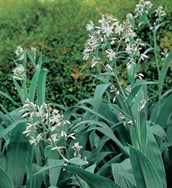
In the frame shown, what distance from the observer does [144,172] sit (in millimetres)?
2166

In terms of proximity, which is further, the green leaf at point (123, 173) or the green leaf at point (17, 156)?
the green leaf at point (17, 156)

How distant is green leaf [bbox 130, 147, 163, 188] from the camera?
6.95ft

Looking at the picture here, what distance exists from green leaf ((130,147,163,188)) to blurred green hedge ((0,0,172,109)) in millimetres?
2601

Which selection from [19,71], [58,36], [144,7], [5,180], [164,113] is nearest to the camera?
[5,180]

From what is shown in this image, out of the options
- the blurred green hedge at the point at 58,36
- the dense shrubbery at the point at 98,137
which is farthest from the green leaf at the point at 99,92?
the blurred green hedge at the point at 58,36

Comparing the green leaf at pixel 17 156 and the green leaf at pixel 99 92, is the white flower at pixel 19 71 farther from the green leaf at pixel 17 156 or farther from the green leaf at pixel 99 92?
the green leaf at pixel 99 92

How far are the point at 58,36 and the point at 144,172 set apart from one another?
2.96m

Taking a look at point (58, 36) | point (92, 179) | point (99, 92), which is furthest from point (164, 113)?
point (58, 36)

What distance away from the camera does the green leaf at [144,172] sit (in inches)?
83.4

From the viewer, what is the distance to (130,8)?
191 inches

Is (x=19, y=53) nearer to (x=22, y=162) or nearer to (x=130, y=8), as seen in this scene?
(x=22, y=162)

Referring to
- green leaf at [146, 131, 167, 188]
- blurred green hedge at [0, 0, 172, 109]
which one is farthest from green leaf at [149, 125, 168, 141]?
blurred green hedge at [0, 0, 172, 109]

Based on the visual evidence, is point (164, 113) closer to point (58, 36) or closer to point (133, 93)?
point (133, 93)

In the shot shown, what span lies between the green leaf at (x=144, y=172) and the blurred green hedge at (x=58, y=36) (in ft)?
8.53
